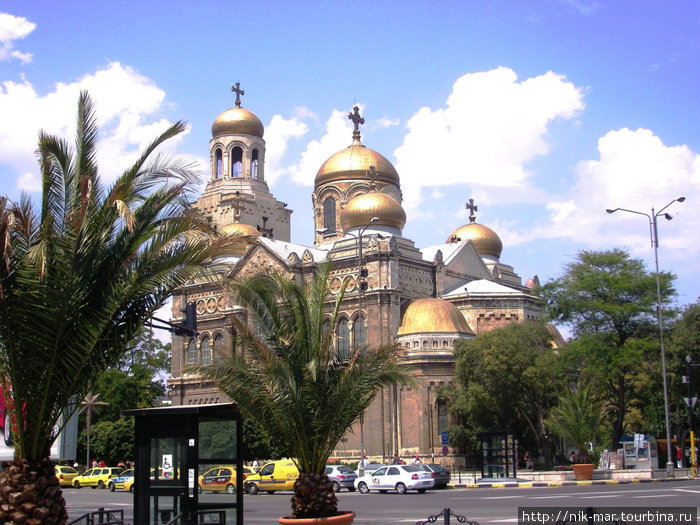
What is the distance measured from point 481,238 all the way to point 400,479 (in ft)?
133

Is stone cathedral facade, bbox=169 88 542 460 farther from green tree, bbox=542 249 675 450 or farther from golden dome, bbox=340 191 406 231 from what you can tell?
green tree, bbox=542 249 675 450

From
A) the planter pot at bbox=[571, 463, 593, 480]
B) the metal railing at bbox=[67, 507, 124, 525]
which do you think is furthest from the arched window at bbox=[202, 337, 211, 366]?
the metal railing at bbox=[67, 507, 124, 525]

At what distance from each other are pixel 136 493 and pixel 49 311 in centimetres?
444

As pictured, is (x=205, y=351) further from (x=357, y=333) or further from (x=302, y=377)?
(x=302, y=377)

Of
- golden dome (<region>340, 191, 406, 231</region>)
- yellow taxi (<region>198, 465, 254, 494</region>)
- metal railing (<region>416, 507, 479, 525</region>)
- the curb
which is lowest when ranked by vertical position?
the curb

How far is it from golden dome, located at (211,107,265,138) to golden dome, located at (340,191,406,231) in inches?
666

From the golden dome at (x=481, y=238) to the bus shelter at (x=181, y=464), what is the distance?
186ft

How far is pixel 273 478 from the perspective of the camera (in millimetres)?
37969

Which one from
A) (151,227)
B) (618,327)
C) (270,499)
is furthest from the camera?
(618,327)

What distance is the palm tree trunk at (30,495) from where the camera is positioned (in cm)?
1309

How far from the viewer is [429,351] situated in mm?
54031

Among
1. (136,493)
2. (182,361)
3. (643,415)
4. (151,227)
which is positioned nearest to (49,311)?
(151,227)

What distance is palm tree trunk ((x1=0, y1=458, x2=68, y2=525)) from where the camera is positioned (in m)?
13.1

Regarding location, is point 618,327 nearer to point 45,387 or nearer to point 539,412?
point 539,412
